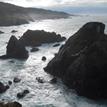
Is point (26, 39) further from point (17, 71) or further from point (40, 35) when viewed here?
point (17, 71)

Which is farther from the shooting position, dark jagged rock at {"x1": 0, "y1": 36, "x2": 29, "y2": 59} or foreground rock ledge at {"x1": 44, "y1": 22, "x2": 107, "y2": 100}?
dark jagged rock at {"x1": 0, "y1": 36, "x2": 29, "y2": 59}

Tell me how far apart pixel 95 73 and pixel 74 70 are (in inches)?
207

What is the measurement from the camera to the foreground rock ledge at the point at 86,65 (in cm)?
4694

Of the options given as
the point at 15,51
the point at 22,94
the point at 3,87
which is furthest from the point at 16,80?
the point at 15,51

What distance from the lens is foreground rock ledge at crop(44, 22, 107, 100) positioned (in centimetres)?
4694

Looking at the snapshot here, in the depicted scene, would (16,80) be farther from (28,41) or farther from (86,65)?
(28,41)

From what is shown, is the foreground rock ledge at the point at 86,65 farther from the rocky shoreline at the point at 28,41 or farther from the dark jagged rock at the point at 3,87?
the rocky shoreline at the point at 28,41

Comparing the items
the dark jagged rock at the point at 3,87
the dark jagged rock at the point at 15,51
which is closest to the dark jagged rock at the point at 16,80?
the dark jagged rock at the point at 3,87

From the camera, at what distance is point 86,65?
162ft

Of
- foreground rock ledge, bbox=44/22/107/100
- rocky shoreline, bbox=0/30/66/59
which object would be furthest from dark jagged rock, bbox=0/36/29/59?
foreground rock ledge, bbox=44/22/107/100

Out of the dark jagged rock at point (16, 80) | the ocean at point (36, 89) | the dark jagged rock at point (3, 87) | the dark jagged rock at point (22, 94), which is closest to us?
the ocean at point (36, 89)

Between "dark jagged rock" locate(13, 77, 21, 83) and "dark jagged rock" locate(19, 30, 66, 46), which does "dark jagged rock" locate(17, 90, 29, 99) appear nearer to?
"dark jagged rock" locate(13, 77, 21, 83)

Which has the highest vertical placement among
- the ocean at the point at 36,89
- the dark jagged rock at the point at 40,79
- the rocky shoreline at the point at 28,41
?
the rocky shoreline at the point at 28,41

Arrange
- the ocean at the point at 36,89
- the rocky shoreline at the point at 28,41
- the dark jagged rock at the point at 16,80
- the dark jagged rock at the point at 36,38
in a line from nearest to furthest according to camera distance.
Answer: the ocean at the point at 36,89 → the dark jagged rock at the point at 16,80 → the rocky shoreline at the point at 28,41 → the dark jagged rock at the point at 36,38
